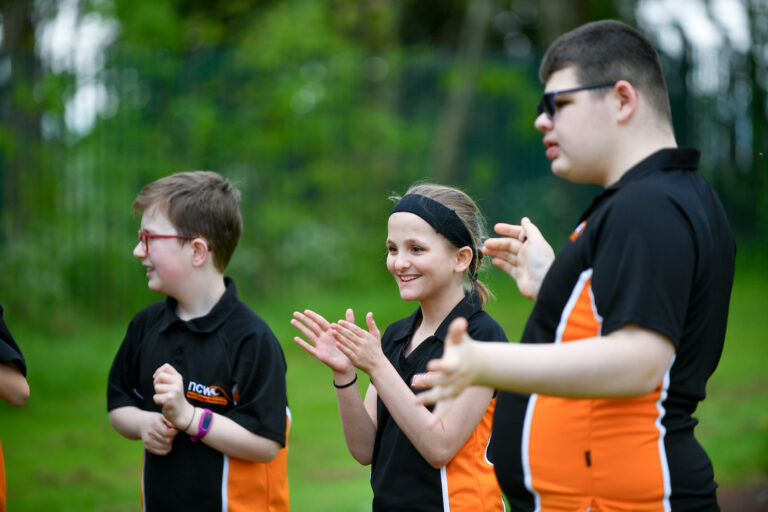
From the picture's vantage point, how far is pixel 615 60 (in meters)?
2.31

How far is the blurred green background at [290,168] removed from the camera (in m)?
7.50

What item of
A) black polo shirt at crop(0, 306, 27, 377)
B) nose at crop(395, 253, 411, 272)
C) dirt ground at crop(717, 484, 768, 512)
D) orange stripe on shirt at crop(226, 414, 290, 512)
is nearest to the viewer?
black polo shirt at crop(0, 306, 27, 377)

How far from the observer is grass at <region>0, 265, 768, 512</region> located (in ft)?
20.2

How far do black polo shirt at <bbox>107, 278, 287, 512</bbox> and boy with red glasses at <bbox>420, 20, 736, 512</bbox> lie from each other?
3.56ft

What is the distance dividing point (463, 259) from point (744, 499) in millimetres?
3752

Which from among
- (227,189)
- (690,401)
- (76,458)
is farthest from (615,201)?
(76,458)

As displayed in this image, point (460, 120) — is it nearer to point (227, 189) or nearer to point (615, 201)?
point (227, 189)

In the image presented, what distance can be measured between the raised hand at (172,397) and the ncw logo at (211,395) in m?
0.16

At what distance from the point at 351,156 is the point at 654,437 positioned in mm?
8992

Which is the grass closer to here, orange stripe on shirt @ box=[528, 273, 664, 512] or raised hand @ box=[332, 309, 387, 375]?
raised hand @ box=[332, 309, 387, 375]

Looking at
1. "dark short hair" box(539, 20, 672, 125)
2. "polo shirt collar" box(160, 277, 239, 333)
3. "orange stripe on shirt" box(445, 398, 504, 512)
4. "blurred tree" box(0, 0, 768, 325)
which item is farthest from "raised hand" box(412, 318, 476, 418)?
"blurred tree" box(0, 0, 768, 325)

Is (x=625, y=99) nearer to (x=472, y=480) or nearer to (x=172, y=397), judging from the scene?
(x=472, y=480)

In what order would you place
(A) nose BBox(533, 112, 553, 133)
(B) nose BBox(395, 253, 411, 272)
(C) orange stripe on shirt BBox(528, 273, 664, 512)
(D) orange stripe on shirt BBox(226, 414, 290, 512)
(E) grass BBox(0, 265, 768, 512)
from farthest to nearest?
(E) grass BBox(0, 265, 768, 512)
(D) orange stripe on shirt BBox(226, 414, 290, 512)
(B) nose BBox(395, 253, 411, 272)
(A) nose BBox(533, 112, 553, 133)
(C) orange stripe on shirt BBox(528, 273, 664, 512)

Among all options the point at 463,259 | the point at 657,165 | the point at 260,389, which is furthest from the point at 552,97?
the point at 260,389
